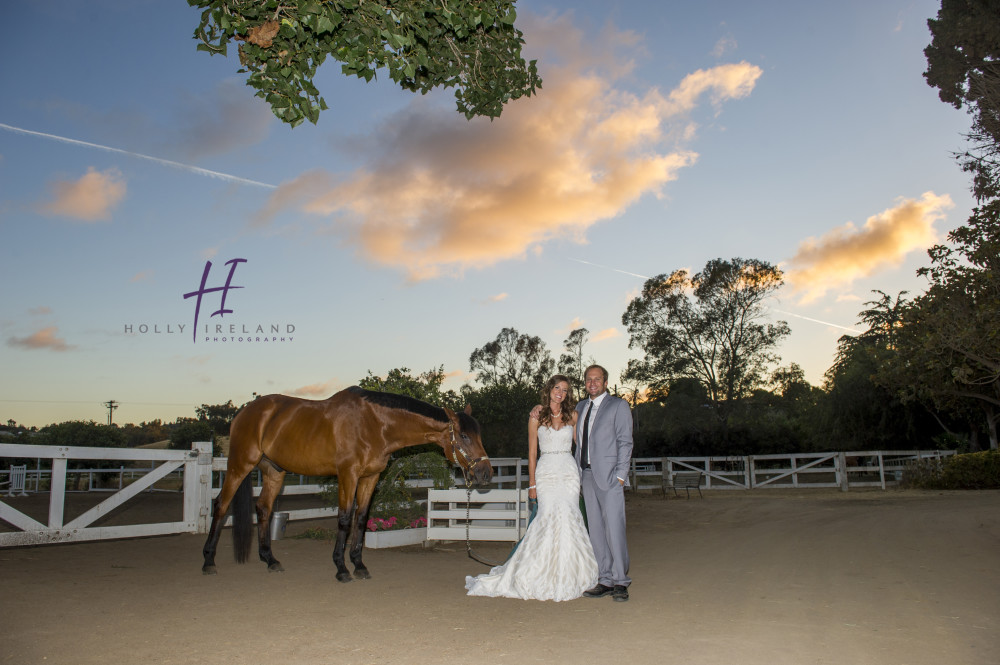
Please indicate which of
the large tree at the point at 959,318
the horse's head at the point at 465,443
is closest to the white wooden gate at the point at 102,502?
the horse's head at the point at 465,443

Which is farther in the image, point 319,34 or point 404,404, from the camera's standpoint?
point 404,404

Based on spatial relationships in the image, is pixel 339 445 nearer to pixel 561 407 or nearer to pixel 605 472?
pixel 561 407

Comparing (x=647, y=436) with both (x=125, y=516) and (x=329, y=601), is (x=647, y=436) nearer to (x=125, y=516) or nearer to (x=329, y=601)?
(x=125, y=516)

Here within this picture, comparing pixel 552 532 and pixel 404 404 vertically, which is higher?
pixel 404 404

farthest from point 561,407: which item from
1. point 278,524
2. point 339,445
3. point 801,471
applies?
point 801,471

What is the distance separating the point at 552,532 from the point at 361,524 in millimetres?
2008

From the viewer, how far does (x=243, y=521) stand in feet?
23.0

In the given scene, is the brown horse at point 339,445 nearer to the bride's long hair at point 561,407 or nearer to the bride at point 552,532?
the bride at point 552,532

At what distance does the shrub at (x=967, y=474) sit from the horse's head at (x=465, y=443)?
761 inches

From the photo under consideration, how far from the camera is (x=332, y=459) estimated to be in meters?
6.63

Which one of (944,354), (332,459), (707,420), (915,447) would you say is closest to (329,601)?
(332,459)

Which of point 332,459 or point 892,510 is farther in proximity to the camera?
point 892,510

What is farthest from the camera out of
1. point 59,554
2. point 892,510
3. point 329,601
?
point 892,510

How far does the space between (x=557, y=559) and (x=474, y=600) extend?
752 mm
